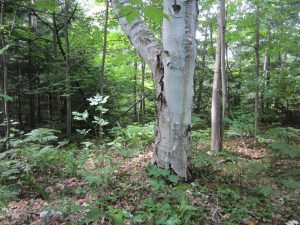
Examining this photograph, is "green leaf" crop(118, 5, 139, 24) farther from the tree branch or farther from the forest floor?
the tree branch

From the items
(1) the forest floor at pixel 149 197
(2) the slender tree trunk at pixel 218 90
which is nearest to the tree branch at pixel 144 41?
(1) the forest floor at pixel 149 197

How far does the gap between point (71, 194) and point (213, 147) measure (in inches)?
133

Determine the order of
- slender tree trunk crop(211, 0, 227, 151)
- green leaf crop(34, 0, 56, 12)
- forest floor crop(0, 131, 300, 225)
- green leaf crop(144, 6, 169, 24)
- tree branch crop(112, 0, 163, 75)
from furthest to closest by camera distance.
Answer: slender tree trunk crop(211, 0, 227, 151) < tree branch crop(112, 0, 163, 75) < forest floor crop(0, 131, 300, 225) < green leaf crop(34, 0, 56, 12) < green leaf crop(144, 6, 169, 24)

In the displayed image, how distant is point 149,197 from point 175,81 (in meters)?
1.48

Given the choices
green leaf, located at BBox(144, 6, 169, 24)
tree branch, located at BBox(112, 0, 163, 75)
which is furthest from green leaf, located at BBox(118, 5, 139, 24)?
tree branch, located at BBox(112, 0, 163, 75)

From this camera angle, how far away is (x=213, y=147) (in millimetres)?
5758

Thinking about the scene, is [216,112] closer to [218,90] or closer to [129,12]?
[218,90]

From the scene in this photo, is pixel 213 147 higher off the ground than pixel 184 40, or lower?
lower

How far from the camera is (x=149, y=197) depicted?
321 cm

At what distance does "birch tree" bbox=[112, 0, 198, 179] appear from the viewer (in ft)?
10.8

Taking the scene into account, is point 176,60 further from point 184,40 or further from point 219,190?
point 219,190

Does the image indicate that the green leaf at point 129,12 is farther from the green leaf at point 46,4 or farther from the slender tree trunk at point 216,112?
the slender tree trunk at point 216,112

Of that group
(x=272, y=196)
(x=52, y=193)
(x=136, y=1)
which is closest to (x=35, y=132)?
(x=52, y=193)

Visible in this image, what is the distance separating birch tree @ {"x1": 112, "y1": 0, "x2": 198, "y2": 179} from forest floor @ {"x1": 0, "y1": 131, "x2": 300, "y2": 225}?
1.16 feet
